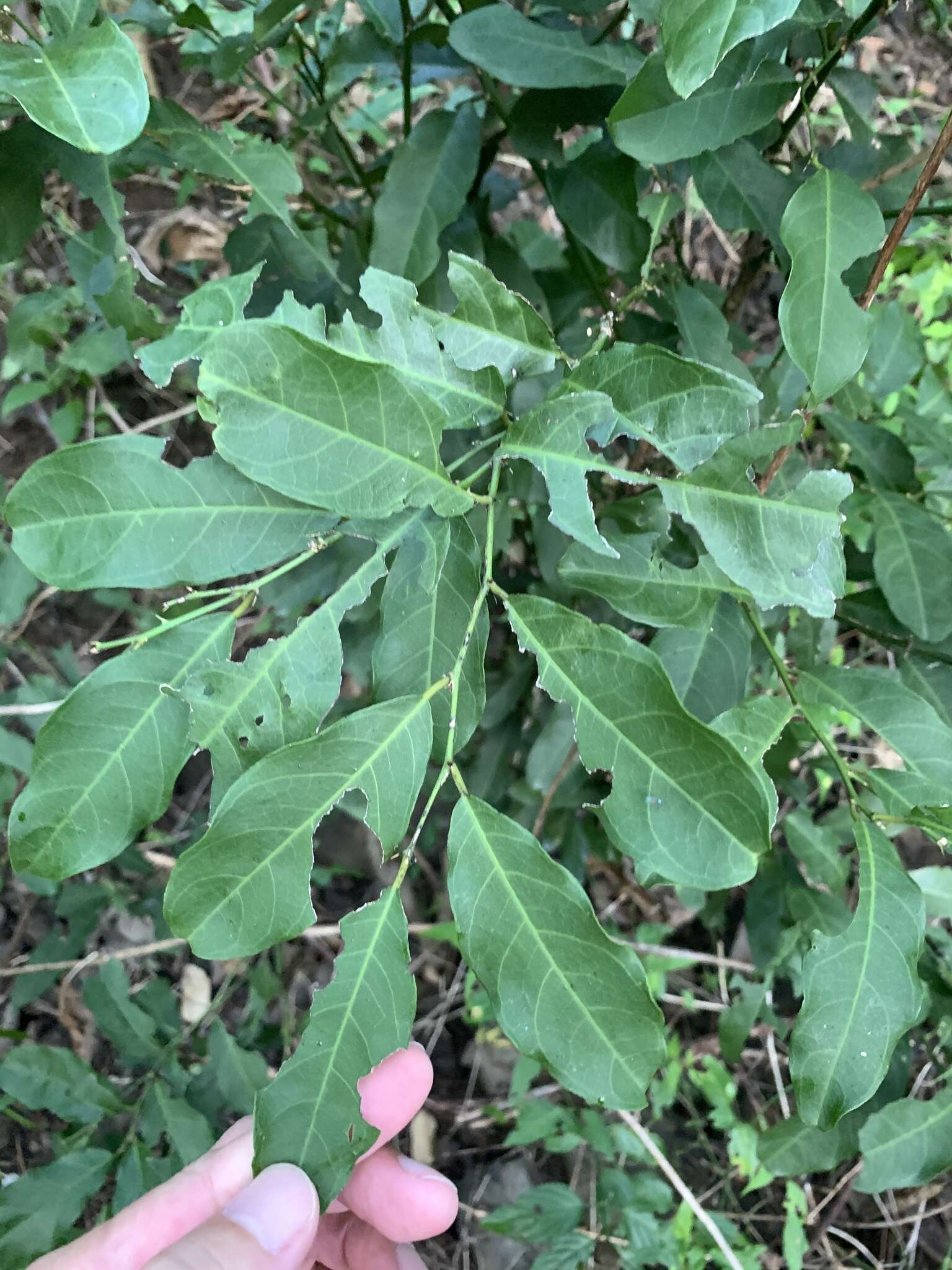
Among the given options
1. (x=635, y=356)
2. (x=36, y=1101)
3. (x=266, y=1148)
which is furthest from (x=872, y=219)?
(x=36, y=1101)

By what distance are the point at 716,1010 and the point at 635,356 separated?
1.50 metres

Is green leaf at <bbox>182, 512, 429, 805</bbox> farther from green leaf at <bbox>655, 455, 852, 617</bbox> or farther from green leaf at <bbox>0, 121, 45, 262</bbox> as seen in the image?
green leaf at <bbox>0, 121, 45, 262</bbox>

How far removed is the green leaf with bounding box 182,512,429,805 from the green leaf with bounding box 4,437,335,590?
59 millimetres

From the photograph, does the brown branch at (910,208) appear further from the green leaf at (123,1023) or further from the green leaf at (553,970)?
the green leaf at (123,1023)

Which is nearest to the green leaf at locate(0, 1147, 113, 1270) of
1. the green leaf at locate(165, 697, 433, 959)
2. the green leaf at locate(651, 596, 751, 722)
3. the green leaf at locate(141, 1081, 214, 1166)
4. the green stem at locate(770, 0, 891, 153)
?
the green leaf at locate(141, 1081, 214, 1166)

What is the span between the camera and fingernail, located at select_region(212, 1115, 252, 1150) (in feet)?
3.57

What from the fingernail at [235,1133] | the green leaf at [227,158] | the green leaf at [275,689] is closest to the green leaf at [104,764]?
the green leaf at [275,689]

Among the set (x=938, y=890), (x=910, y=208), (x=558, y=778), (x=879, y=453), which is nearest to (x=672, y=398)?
(x=910, y=208)

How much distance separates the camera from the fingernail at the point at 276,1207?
654 millimetres

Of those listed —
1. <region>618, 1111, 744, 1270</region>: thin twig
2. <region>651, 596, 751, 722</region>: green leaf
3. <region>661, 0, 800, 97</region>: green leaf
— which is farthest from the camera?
<region>618, 1111, 744, 1270</region>: thin twig

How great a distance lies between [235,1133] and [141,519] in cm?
88

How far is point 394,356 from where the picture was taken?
676mm

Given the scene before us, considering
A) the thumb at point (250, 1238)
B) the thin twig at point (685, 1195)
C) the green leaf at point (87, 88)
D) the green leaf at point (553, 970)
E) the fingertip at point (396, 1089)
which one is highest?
the green leaf at point (87, 88)

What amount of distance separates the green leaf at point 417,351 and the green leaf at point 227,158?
0.96ft
